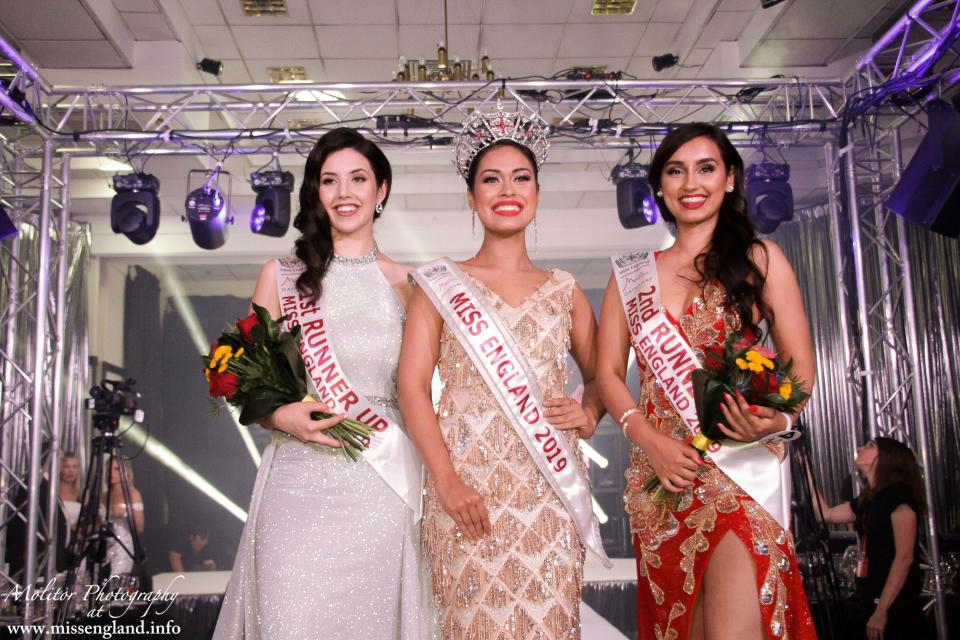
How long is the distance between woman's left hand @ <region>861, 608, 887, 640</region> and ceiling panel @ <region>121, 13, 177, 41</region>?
5.47m

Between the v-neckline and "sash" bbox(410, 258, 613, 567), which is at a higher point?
the v-neckline

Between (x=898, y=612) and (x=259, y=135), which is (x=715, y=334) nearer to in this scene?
(x=898, y=612)

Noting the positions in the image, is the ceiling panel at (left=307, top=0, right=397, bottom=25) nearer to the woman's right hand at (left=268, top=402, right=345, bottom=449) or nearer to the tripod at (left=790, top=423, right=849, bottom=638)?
the tripod at (left=790, top=423, right=849, bottom=638)

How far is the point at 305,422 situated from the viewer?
6.89 ft

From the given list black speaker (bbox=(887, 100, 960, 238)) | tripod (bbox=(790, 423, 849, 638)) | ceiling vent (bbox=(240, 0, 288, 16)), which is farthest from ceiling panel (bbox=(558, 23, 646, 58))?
tripod (bbox=(790, 423, 849, 638))

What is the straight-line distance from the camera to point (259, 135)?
580 centimetres

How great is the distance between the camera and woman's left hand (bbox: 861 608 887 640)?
438 centimetres

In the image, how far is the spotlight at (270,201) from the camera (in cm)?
632

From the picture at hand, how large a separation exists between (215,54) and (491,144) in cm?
504

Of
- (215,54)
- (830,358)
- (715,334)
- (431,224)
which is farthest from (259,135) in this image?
(830,358)

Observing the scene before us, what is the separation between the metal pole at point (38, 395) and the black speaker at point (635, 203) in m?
3.64

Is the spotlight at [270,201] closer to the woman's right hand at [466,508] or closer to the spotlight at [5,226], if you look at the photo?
the spotlight at [5,226]

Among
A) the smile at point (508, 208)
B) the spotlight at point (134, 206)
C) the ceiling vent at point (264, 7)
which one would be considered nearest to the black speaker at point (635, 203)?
the ceiling vent at point (264, 7)

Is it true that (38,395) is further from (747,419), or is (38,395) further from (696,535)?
(747,419)
